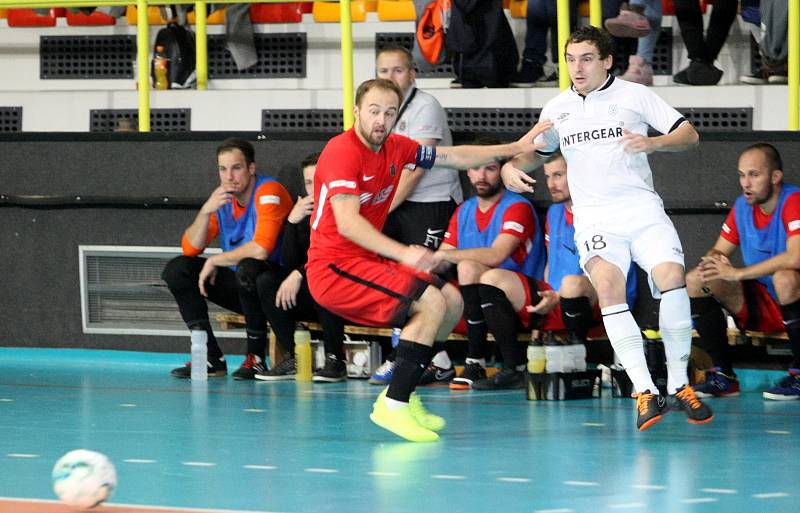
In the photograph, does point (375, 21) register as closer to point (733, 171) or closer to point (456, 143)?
point (456, 143)

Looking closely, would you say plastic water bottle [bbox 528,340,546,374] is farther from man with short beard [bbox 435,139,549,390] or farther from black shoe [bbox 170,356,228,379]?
black shoe [bbox 170,356,228,379]

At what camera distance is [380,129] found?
6.85 m

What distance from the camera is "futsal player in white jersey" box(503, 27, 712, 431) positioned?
720cm

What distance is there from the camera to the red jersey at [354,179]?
685cm

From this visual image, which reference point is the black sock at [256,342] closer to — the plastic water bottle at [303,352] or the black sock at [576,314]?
the plastic water bottle at [303,352]

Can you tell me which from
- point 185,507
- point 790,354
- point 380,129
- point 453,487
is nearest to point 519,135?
point 790,354

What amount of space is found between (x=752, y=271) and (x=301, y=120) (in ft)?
13.9

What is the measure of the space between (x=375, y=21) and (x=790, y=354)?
4669 mm

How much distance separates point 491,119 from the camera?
409 inches

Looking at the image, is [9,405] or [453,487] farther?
[9,405]

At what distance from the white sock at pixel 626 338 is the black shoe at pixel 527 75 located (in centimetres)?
365

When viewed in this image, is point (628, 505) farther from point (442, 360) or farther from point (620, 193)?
point (442, 360)

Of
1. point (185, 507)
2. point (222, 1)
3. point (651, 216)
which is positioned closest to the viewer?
point (185, 507)

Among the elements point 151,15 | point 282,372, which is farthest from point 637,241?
point 151,15
